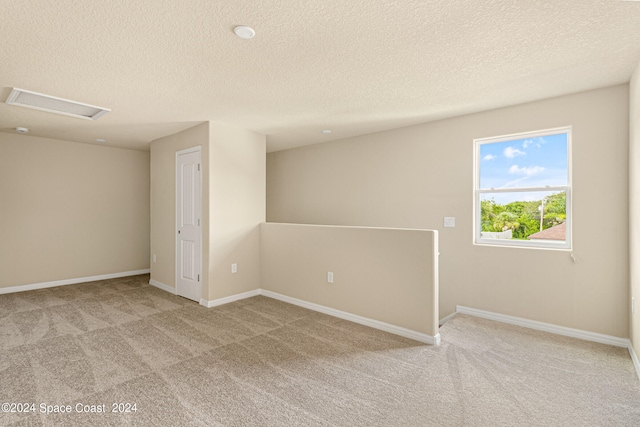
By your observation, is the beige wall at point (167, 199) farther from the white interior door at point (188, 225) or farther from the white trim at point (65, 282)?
the white trim at point (65, 282)

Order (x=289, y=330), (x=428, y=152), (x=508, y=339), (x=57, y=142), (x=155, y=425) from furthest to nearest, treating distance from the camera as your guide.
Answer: (x=57, y=142) < (x=428, y=152) < (x=289, y=330) < (x=508, y=339) < (x=155, y=425)

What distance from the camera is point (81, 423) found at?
186cm

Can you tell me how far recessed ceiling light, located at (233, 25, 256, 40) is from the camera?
1.96 m

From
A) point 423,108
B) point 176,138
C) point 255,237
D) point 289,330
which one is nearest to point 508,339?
point 289,330

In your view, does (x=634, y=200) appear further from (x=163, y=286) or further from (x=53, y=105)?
(x=163, y=286)

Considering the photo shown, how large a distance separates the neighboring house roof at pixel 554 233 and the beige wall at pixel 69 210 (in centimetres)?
656

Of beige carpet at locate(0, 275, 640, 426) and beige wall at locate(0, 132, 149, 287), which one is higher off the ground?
beige wall at locate(0, 132, 149, 287)

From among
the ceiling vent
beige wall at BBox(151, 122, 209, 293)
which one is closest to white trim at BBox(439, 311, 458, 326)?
beige wall at BBox(151, 122, 209, 293)

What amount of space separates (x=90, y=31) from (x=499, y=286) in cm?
437

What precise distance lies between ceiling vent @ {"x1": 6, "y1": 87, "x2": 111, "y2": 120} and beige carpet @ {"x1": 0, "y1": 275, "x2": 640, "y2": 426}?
7.83 feet

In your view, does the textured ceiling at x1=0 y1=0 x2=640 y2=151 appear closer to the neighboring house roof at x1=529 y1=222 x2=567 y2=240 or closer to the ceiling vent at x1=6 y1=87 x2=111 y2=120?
the ceiling vent at x1=6 y1=87 x2=111 y2=120

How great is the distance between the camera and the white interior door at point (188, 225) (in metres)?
4.33

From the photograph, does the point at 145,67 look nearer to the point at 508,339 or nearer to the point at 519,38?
the point at 519,38

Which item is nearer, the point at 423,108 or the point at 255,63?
the point at 255,63
